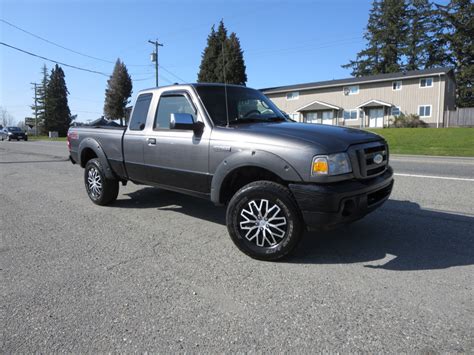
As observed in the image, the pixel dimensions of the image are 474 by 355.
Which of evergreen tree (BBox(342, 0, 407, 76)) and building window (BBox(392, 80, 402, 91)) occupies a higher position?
evergreen tree (BBox(342, 0, 407, 76))

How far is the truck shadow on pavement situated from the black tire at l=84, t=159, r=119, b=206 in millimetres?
1132

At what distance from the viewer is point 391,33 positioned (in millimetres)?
66375

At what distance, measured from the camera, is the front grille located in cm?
366

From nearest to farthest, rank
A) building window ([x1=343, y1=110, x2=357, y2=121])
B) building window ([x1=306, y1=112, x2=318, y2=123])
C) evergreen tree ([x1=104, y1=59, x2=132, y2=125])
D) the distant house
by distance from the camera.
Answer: the distant house
building window ([x1=343, y1=110, x2=357, y2=121])
building window ([x1=306, y1=112, x2=318, y2=123])
evergreen tree ([x1=104, y1=59, x2=132, y2=125])

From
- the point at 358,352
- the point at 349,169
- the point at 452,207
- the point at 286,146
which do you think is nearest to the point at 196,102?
the point at 286,146

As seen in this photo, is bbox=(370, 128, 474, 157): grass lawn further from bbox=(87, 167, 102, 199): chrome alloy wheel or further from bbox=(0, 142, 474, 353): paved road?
bbox=(87, 167, 102, 199): chrome alloy wheel

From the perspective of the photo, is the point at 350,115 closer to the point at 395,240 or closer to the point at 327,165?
the point at 395,240

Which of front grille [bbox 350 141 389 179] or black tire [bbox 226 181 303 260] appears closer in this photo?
black tire [bbox 226 181 303 260]

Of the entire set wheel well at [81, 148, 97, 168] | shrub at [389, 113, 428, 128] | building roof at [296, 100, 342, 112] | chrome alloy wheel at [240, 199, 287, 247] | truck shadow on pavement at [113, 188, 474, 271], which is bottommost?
truck shadow on pavement at [113, 188, 474, 271]

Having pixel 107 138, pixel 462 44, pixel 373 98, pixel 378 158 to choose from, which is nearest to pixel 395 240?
pixel 378 158

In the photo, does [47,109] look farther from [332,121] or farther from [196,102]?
[196,102]

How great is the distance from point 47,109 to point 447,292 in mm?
75193

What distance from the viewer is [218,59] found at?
54.8 metres

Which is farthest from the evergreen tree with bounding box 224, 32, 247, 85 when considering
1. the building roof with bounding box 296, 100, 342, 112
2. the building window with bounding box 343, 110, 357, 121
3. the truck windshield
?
the truck windshield
